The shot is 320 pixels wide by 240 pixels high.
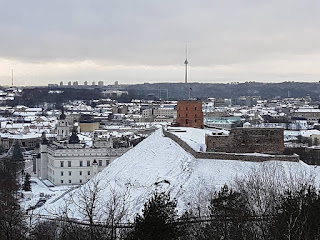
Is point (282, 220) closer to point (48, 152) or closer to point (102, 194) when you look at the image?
point (102, 194)

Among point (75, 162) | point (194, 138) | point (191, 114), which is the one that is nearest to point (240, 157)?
point (194, 138)

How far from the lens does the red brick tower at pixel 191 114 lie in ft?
147

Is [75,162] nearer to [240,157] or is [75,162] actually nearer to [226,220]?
[240,157]

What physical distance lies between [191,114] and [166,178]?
17559 millimetres

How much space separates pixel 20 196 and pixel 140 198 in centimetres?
1635

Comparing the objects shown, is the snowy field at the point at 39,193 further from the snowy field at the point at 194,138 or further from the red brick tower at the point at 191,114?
the red brick tower at the point at 191,114

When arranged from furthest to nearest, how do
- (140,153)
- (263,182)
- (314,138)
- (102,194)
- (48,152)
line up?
(314,138)
(48,152)
(140,153)
(102,194)
(263,182)

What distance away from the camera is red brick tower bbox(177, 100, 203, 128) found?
44656 millimetres

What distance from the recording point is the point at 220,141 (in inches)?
1181

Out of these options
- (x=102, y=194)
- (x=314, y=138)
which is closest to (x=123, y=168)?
(x=102, y=194)

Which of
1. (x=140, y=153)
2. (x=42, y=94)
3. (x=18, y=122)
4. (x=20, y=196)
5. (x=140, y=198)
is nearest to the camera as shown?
(x=140, y=198)

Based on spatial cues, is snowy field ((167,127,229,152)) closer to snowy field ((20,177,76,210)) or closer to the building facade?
the building facade

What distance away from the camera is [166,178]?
2759 centimetres

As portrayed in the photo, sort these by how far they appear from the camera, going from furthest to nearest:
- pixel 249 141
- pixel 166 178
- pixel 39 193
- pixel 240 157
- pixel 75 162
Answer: pixel 75 162
pixel 39 193
pixel 249 141
pixel 240 157
pixel 166 178
